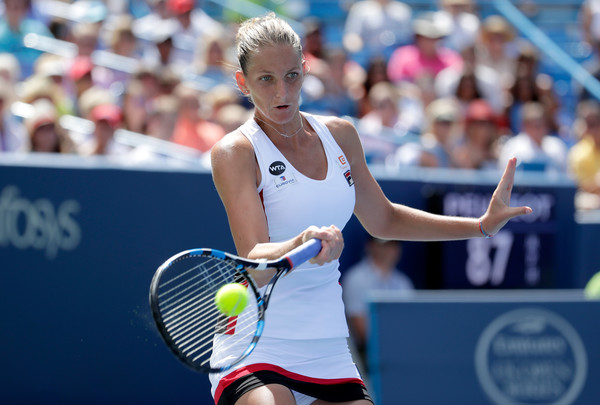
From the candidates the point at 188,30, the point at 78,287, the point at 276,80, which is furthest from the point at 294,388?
the point at 188,30

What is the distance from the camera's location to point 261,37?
277 cm

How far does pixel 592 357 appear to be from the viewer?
540 centimetres

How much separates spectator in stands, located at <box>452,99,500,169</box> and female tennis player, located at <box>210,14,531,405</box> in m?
4.34

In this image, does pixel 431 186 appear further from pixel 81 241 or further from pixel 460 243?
pixel 81 241

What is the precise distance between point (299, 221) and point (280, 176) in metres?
0.15

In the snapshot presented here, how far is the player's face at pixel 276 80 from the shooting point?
9.09 ft

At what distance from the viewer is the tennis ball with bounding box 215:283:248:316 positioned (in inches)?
98.1

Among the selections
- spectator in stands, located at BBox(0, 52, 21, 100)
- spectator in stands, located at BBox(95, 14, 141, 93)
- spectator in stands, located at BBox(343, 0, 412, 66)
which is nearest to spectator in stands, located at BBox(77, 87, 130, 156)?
spectator in stands, located at BBox(0, 52, 21, 100)

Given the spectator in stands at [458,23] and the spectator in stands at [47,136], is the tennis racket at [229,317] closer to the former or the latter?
the spectator in stands at [47,136]

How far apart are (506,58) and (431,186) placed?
3934mm

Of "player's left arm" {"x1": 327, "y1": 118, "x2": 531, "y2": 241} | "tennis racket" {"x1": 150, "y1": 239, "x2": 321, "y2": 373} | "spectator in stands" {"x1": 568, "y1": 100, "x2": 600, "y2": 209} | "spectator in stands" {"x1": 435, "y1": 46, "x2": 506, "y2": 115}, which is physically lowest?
"tennis racket" {"x1": 150, "y1": 239, "x2": 321, "y2": 373}

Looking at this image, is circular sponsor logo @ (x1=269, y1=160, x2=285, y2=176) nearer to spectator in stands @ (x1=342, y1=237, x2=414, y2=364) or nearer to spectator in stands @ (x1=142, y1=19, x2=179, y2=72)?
spectator in stands @ (x1=342, y1=237, x2=414, y2=364)

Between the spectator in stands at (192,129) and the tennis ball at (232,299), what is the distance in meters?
4.49

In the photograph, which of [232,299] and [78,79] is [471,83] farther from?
[232,299]
